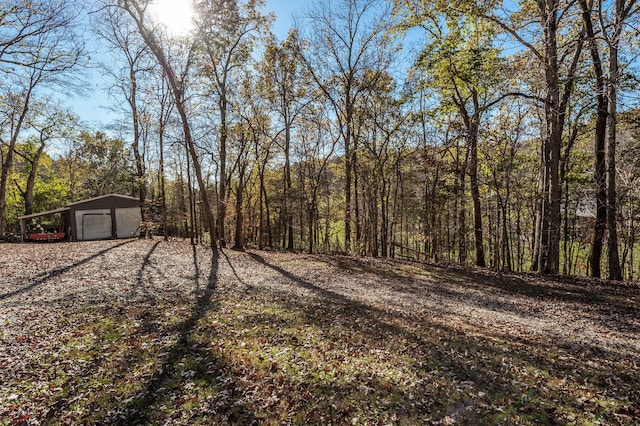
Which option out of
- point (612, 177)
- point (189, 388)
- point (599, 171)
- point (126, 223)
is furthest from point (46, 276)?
point (126, 223)

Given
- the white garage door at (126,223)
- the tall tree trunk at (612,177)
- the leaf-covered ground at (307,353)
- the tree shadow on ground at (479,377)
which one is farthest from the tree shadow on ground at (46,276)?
the tall tree trunk at (612,177)

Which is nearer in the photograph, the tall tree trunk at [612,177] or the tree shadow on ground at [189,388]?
the tree shadow on ground at [189,388]

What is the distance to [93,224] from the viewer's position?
2638cm

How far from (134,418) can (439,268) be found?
41.3 ft

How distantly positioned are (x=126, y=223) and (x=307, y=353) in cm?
2717

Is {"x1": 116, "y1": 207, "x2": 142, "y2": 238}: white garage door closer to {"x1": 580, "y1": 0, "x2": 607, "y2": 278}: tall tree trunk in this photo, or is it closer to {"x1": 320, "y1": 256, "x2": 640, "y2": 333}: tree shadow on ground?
{"x1": 320, "y1": 256, "x2": 640, "y2": 333}: tree shadow on ground

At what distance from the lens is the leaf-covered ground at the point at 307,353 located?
3895 mm

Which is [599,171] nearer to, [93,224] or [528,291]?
[528,291]

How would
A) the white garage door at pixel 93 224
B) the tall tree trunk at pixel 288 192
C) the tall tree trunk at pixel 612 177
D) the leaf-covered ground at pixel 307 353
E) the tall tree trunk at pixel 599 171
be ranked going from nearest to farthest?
the leaf-covered ground at pixel 307 353
the tall tree trunk at pixel 612 177
the tall tree trunk at pixel 599 171
the tall tree trunk at pixel 288 192
the white garage door at pixel 93 224

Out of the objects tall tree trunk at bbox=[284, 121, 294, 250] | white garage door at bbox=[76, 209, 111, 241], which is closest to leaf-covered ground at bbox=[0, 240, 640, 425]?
tall tree trunk at bbox=[284, 121, 294, 250]

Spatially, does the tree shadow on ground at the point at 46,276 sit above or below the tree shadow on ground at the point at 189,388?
above

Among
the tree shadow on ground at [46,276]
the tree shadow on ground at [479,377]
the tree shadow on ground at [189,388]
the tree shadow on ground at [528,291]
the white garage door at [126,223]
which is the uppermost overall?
the white garage door at [126,223]

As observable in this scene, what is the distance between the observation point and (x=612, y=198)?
394 inches

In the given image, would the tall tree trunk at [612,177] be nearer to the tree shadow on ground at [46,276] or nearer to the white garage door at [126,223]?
the tree shadow on ground at [46,276]
